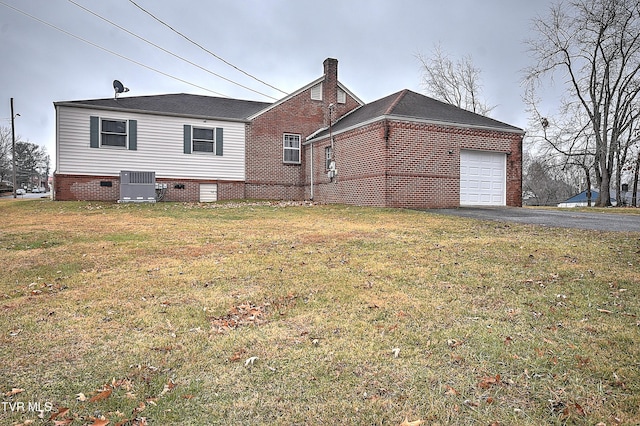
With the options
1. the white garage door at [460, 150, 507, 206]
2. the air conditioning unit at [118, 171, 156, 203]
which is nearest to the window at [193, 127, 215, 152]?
the air conditioning unit at [118, 171, 156, 203]

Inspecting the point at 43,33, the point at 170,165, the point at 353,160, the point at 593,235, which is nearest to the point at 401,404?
the point at 593,235

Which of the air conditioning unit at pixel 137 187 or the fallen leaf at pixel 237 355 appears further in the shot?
the air conditioning unit at pixel 137 187

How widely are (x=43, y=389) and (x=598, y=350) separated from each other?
4.12m

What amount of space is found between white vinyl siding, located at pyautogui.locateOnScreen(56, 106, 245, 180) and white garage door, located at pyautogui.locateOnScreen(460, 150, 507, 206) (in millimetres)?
10275

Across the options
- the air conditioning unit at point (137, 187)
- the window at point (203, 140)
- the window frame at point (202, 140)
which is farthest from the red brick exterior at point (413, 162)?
the air conditioning unit at point (137, 187)

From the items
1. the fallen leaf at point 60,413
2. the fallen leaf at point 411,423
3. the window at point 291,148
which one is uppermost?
the window at point 291,148

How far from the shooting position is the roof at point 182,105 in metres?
17.3

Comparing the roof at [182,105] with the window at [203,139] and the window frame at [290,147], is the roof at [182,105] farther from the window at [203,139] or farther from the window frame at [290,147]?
the window frame at [290,147]

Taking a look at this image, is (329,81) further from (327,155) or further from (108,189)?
(108,189)

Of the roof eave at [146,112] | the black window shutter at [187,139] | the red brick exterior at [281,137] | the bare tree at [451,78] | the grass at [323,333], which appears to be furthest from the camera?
the bare tree at [451,78]

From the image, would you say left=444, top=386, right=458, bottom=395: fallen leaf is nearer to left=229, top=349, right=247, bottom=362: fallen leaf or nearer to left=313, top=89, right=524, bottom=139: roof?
left=229, top=349, right=247, bottom=362: fallen leaf

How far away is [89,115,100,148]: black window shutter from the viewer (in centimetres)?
1689

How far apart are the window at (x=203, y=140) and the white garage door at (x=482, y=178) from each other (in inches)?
445

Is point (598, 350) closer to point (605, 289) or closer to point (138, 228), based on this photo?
point (605, 289)
